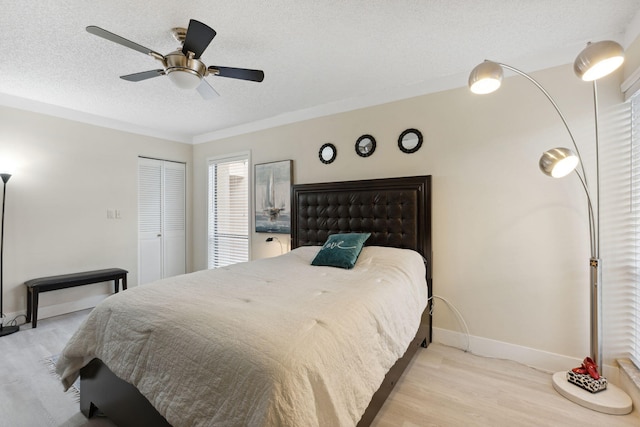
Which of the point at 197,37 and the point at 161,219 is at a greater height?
the point at 197,37

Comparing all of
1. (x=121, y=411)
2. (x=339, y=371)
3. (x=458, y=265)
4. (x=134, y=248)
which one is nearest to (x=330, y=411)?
(x=339, y=371)

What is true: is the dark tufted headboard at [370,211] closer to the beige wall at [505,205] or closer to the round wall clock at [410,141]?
the beige wall at [505,205]

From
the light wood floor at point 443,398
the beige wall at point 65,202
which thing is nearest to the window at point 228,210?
the beige wall at point 65,202

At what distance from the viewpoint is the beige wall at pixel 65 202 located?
3.13 metres

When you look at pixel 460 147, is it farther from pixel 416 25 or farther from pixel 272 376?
pixel 272 376

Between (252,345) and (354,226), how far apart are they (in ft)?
6.81

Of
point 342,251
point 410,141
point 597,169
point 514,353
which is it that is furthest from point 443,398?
point 410,141

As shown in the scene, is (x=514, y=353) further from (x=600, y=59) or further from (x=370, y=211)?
(x=600, y=59)

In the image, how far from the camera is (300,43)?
2.12m

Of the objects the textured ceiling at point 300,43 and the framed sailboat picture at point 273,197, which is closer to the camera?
the textured ceiling at point 300,43

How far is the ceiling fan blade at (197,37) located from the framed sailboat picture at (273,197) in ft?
6.32

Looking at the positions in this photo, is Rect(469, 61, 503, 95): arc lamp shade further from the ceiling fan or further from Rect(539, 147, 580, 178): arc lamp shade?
the ceiling fan

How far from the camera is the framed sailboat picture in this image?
12.0 ft

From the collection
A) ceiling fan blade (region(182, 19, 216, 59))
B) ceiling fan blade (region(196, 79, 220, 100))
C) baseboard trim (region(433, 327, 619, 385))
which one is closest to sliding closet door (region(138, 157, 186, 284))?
ceiling fan blade (region(196, 79, 220, 100))
